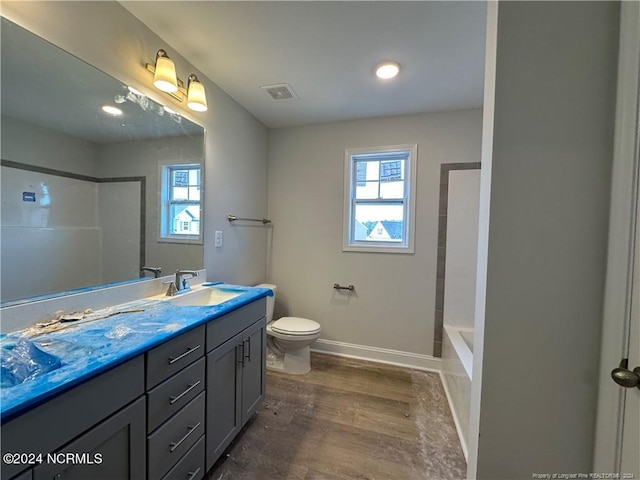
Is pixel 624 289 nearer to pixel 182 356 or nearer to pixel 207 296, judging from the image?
A: pixel 182 356

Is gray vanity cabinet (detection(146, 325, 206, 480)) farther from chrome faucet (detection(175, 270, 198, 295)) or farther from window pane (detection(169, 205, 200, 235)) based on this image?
window pane (detection(169, 205, 200, 235))

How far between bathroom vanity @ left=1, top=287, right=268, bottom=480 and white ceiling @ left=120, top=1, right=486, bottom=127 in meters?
1.54

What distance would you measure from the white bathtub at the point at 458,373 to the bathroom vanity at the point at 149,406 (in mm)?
1270

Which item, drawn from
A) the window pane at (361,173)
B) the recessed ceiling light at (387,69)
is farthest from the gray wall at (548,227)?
the window pane at (361,173)

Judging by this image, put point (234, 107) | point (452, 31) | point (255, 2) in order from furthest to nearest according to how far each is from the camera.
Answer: point (234, 107), point (452, 31), point (255, 2)

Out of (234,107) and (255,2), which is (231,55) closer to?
(255,2)

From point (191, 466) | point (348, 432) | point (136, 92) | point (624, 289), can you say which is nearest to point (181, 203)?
point (136, 92)

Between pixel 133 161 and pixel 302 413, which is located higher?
pixel 133 161

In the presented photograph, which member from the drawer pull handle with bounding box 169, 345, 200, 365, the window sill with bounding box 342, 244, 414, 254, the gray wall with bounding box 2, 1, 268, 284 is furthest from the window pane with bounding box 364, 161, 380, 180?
the drawer pull handle with bounding box 169, 345, 200, 365

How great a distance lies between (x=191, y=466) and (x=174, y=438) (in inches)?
8.7

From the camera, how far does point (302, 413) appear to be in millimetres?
1780

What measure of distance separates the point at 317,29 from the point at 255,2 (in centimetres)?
34

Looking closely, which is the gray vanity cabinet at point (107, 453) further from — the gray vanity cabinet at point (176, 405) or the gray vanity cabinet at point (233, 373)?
the gray vanity cabinet at point (233, 373)

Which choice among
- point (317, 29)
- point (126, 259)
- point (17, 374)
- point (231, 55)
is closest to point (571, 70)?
point (317, 29)
